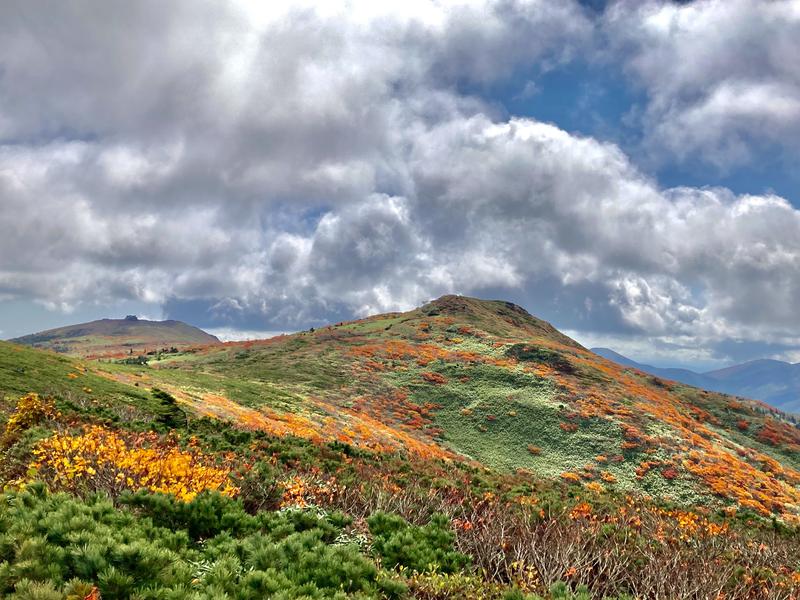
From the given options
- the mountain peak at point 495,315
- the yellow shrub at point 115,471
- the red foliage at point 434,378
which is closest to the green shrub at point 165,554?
the yellow shrub at point 115,471

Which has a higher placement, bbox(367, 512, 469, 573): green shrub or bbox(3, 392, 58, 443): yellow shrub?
bbox(3, 392, 58, 443): yellow shrub

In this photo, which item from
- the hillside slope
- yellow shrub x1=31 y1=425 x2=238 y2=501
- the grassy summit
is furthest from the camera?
the hillside slope

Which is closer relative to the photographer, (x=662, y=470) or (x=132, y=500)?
(x=132, y=500)

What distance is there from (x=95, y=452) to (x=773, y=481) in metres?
58.1

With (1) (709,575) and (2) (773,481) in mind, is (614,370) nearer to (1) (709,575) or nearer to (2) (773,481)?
(2) (773,481)

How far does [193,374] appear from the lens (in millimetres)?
53000

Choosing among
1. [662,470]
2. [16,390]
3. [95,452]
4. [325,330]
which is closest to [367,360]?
[325,330]

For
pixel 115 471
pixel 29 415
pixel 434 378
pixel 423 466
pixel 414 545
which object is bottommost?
pixel 423 466

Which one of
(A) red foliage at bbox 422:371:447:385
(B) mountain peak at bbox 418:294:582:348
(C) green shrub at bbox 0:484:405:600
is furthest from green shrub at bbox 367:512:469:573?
(B) mountain peak at bbox 418:294:582:348

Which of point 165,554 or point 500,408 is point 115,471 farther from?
point 500,408

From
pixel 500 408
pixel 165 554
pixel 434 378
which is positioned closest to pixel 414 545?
pixel 165 554

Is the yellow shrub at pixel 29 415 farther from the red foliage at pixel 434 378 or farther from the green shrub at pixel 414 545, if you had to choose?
the red foliage at pixel 434 378

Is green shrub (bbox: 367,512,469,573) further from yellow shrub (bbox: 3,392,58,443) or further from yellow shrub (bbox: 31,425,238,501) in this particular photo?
yellow shrub (bbox: 3,392,58,443)

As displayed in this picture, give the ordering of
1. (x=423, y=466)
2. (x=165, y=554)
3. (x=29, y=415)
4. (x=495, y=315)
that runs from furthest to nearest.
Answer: (x=495, y=315)
(x=423, y=466)
(x=29, y=415)
(x=165, y=554)
